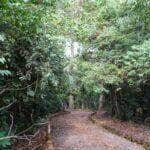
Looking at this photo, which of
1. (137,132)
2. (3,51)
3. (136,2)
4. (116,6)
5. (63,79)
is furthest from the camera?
(116,6)

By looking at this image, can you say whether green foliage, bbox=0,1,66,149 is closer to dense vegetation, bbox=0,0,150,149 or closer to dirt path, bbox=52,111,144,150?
dense vegetation, bbox=0,0,150,149

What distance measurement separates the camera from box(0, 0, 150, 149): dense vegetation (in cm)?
1073

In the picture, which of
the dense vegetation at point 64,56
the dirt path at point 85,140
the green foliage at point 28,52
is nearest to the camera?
the green foliage at point 28,52

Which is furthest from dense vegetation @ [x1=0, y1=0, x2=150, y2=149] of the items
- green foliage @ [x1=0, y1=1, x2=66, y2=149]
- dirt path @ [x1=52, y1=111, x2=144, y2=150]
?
dirt path @ [x1=52, y1=111, x2=144, y2=150]

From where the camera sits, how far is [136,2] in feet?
49.3

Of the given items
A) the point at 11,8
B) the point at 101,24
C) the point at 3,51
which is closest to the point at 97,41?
the point at 101,24

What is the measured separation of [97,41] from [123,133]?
21.4ft

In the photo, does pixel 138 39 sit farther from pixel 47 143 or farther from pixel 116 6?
pixel 47 143

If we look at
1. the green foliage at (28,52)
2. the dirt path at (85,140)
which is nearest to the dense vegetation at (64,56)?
the green foliage at (28,52)

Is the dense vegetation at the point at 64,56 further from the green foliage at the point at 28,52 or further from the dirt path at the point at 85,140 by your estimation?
the dirt path at the point at 85,140

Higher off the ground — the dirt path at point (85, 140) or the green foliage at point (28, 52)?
the green foliage at point (28, 52)

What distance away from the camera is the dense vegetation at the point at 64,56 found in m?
10.7

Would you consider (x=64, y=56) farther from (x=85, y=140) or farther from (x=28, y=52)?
(x=85, y=140)

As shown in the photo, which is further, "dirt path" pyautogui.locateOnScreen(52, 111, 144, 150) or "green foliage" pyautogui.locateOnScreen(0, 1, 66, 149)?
"dirt path" pyautogui.locateOnScreen(52, 111, 144, 150)
